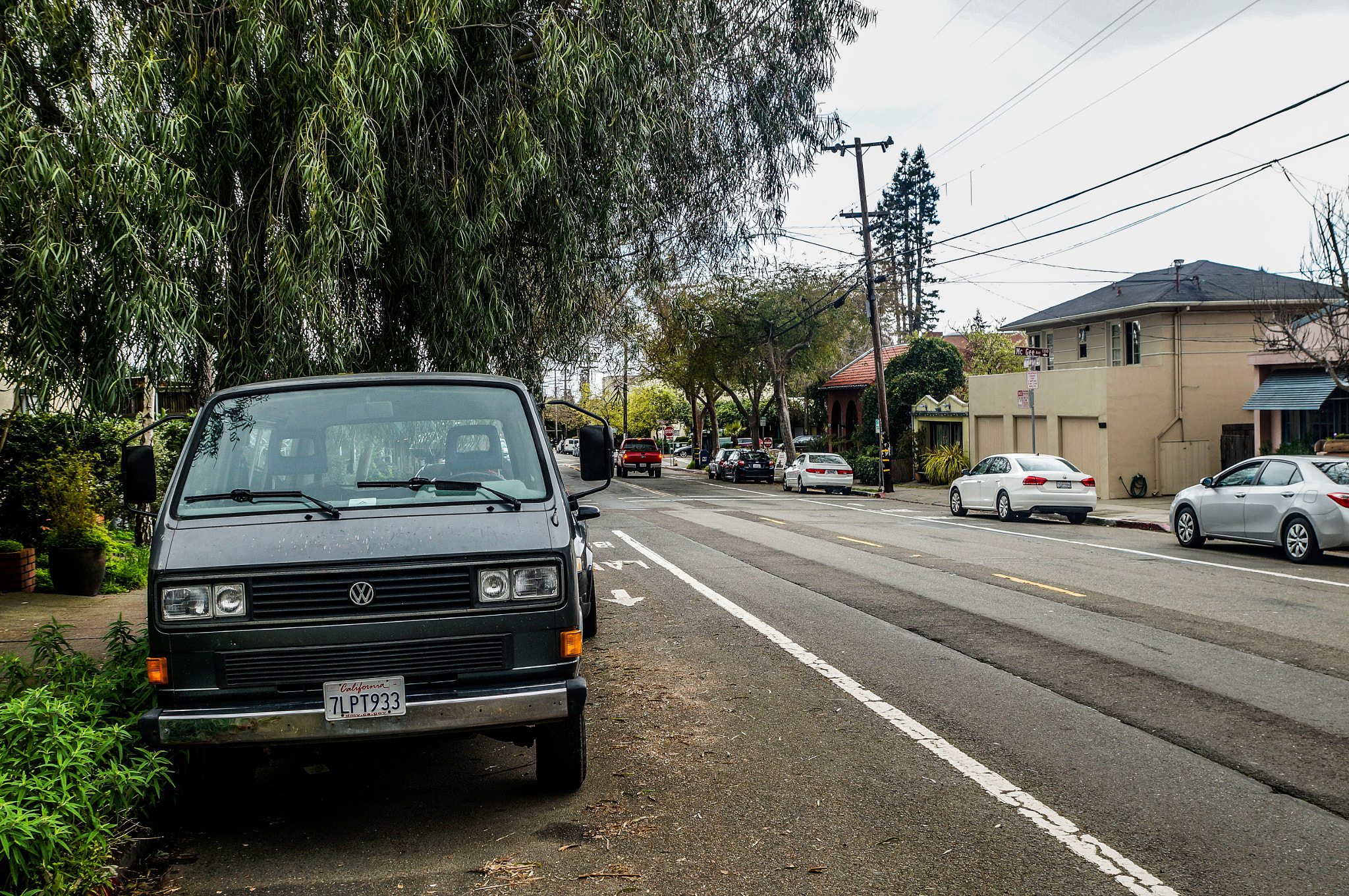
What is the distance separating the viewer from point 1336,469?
549 inches

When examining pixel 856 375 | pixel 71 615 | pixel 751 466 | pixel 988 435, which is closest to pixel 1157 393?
pixel 988 435

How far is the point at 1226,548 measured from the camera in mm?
16344

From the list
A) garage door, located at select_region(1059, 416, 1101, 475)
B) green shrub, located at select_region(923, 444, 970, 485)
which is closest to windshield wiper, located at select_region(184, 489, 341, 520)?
garage door, located at select_region(1059, 416, 1101, 475)

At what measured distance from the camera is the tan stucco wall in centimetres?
2836

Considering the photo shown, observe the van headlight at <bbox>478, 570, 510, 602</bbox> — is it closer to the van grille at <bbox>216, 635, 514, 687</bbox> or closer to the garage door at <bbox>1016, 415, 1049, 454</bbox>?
the van grille at <bbox>216, 635, 514, 687</bbox>

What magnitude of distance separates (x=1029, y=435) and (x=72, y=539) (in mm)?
28035

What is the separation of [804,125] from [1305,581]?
26.2 ft

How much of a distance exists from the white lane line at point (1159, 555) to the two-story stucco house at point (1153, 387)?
8771mm

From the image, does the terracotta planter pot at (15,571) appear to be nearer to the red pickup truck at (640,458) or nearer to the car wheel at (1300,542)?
the car wheel at (1300,542)

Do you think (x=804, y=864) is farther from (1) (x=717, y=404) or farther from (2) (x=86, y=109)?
(1) (x=717, y=404)

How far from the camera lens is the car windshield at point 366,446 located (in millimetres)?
5070

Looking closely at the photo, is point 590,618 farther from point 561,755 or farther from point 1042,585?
point 1042,585

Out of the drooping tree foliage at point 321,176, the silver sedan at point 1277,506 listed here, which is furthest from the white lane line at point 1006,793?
the silver sedan at point 1277,506

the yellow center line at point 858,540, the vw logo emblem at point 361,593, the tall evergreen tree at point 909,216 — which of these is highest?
the tall evergreen tree at point 909,216
